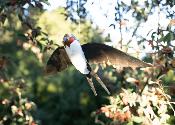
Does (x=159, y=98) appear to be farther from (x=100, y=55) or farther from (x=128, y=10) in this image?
(x=128, y=10)

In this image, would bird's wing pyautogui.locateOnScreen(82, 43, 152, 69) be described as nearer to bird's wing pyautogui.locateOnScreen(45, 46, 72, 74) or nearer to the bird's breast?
the bird's breast

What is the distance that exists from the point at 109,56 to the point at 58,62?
43 cm

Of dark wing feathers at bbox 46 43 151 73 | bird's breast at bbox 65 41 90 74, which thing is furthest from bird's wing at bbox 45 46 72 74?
bird's breast at bbox 65 41 90 74

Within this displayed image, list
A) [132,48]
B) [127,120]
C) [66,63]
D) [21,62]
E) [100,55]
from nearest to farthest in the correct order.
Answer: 1. [100,55]
2. [66,63]
3. [127,120]
4. [132,48]
5. [21,62]

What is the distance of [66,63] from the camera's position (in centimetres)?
299

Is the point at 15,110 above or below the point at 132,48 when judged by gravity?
below

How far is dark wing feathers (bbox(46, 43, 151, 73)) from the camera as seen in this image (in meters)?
2.63

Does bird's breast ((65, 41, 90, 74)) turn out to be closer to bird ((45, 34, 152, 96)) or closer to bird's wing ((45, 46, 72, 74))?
bird ((45, 34, 152, 96))

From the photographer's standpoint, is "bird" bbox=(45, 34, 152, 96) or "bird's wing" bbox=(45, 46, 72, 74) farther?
"bird's wing" bbox=(45, 46, 72, 74)

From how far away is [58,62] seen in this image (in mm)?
3006

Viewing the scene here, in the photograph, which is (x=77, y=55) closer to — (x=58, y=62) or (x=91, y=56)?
(x=91, y=56)

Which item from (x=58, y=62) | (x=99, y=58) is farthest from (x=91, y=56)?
(x=58, y=62)

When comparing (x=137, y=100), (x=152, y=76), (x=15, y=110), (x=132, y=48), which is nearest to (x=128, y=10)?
(x=132, y=48)

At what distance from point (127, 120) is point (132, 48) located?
0.69 metres
